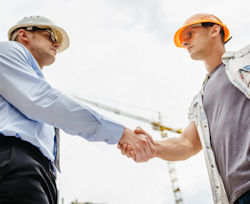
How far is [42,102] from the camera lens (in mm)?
2635

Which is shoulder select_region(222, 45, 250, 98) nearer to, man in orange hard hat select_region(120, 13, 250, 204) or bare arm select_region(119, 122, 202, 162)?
man in orange hard hat select_region(120, 13, 250, 204)

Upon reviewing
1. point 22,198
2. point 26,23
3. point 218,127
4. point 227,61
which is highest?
point 26,23

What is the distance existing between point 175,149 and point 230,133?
1.04m

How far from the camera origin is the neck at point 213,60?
4359mm

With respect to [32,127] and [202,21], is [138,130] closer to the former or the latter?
[32,127]

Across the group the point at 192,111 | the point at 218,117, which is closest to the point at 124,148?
the point at 218,117

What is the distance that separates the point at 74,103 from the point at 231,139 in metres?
1.77

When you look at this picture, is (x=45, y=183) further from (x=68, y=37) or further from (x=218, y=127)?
(x=68, y=37)

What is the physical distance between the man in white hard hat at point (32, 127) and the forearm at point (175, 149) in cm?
104

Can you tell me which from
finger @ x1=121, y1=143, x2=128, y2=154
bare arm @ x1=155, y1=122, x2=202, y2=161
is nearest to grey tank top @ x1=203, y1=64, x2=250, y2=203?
bare arm @ x1=155, y1=122, x2=202, y2=161

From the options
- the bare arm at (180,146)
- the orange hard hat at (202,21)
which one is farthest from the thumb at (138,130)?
the orange hard hat at (202,21)

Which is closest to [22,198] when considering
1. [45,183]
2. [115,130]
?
[45,183]

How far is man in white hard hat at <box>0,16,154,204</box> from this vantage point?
7.29 feet

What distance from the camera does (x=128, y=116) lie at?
163 feet
